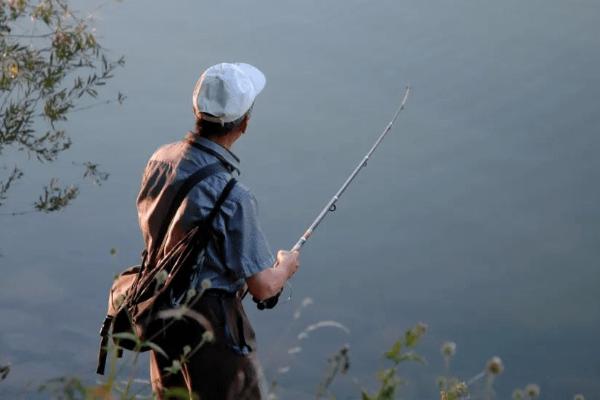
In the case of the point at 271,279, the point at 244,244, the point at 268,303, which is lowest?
the point at 268,303

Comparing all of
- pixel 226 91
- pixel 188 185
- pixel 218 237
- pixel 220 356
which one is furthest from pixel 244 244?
pixel 226 91

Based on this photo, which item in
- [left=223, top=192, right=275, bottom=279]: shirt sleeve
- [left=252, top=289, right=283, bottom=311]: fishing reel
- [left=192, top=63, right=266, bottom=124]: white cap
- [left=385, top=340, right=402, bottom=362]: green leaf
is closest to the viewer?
[left=385, top=340, right=402, bottom=362]: green leaf

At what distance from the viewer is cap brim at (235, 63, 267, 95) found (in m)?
5.16

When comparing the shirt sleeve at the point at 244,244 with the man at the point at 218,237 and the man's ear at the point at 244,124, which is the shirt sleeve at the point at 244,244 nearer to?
the man at the point at 218,237

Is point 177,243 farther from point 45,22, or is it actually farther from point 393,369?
point 45,22

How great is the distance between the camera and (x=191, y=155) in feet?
16.4

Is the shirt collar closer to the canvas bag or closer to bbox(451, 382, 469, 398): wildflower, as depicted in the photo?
the canvas bag

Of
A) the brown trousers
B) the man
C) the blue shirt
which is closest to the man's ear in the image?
the man

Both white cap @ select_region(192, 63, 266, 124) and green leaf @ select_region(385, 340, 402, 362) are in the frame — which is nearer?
green leaf @ select_region(385, 340, 402, 362)

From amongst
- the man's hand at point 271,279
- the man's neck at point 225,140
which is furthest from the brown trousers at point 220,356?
the man's neck at point 225,140

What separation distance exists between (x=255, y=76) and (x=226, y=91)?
209 millimetres

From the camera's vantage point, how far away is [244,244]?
4820 millimetres

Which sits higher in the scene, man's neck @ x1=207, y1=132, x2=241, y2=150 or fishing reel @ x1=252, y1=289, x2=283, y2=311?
man's neck @ x1=207, y1=132, x2=241, y2=150

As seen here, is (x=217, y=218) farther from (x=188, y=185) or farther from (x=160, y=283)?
(x=160, y=283)
